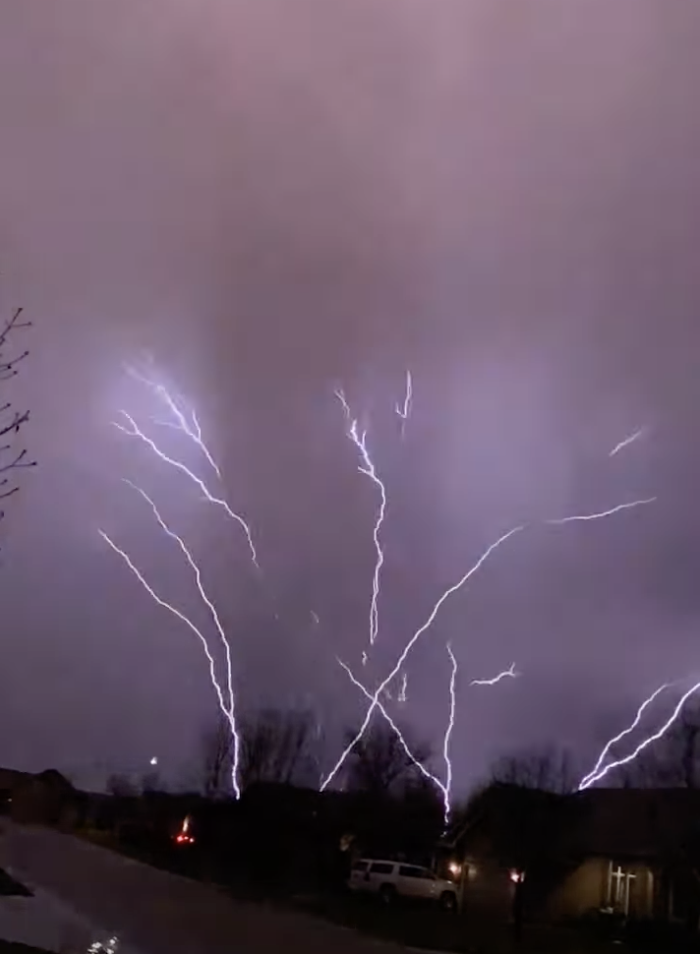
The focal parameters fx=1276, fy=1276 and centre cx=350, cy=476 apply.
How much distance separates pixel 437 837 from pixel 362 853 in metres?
3.04

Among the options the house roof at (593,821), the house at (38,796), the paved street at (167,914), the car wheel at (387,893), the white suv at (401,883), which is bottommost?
the paved street at (167,914)

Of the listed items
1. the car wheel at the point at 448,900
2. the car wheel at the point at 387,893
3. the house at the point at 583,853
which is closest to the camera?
the house at the point at 583,853

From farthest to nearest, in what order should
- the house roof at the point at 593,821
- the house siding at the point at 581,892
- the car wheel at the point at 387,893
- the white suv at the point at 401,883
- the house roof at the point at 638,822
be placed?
the white suv at the point at 401,883, the car wheel at the point at 387,893, the house siding at the point at 581,892, the house roof at the point at 638,822, the house roof at the point at 593,821

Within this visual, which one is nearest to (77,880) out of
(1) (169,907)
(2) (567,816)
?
(1) (169,907)

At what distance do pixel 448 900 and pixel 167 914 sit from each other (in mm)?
19780

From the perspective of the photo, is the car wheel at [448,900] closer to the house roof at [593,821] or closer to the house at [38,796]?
the house roof at [593,821]

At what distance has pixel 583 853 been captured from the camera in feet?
130

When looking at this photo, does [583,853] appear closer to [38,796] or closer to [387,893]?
[387,893]

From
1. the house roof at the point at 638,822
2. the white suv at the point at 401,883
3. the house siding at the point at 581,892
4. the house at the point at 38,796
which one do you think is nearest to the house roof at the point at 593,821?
the house roof at the point at 638,822

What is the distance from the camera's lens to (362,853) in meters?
50.2

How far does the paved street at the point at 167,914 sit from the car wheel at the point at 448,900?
8.95 meters

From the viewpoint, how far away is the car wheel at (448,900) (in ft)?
140

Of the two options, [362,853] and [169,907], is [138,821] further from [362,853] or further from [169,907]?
[169,907]

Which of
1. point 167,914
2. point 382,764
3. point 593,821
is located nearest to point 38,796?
point 382,764
